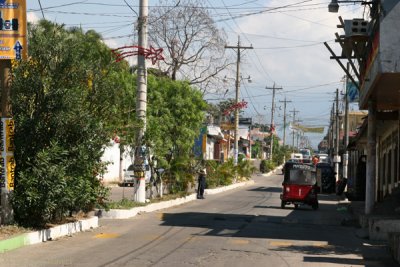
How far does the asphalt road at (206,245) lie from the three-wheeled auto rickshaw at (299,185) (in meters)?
6.42

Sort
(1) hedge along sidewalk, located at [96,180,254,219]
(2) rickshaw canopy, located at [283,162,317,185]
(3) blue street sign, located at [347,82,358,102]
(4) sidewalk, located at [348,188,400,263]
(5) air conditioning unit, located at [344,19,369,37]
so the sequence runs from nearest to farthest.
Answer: (4) sidewalk, located at [348,188,400,263] → (5) air conditioning unit, located at [344,19,369,37] → (1) hedge along sidewalk, located at [96,180,254,219] → (2) rickshaw canopy, located at [283,162,317,185] → (3) blue street sign, located at [347,82,358,102]

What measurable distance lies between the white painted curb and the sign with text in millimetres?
1311

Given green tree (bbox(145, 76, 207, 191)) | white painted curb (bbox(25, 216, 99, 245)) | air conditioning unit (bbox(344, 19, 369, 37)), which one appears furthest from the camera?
green tree (bbox(145, 76, 207, 191))

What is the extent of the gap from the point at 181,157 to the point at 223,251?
1861cm

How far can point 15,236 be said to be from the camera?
48.7ft

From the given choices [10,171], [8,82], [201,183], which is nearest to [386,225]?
[10,171]

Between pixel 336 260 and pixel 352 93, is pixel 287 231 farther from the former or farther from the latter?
pixel 352 93

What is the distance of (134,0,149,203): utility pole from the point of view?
2683cm

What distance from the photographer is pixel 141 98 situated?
26906 mm

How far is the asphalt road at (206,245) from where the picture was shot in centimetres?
1359

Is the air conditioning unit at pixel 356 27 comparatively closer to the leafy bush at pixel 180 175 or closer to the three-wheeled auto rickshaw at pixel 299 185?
the three-wheeled auto rickshaw at pixel 299 185

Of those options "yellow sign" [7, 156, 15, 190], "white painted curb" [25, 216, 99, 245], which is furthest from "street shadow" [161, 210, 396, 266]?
"yellow sign" [7, 156, 15, 190]

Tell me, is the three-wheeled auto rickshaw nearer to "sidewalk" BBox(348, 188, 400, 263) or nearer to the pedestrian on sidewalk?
the pedestrian on sidewalk

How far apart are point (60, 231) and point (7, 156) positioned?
2447 mm
